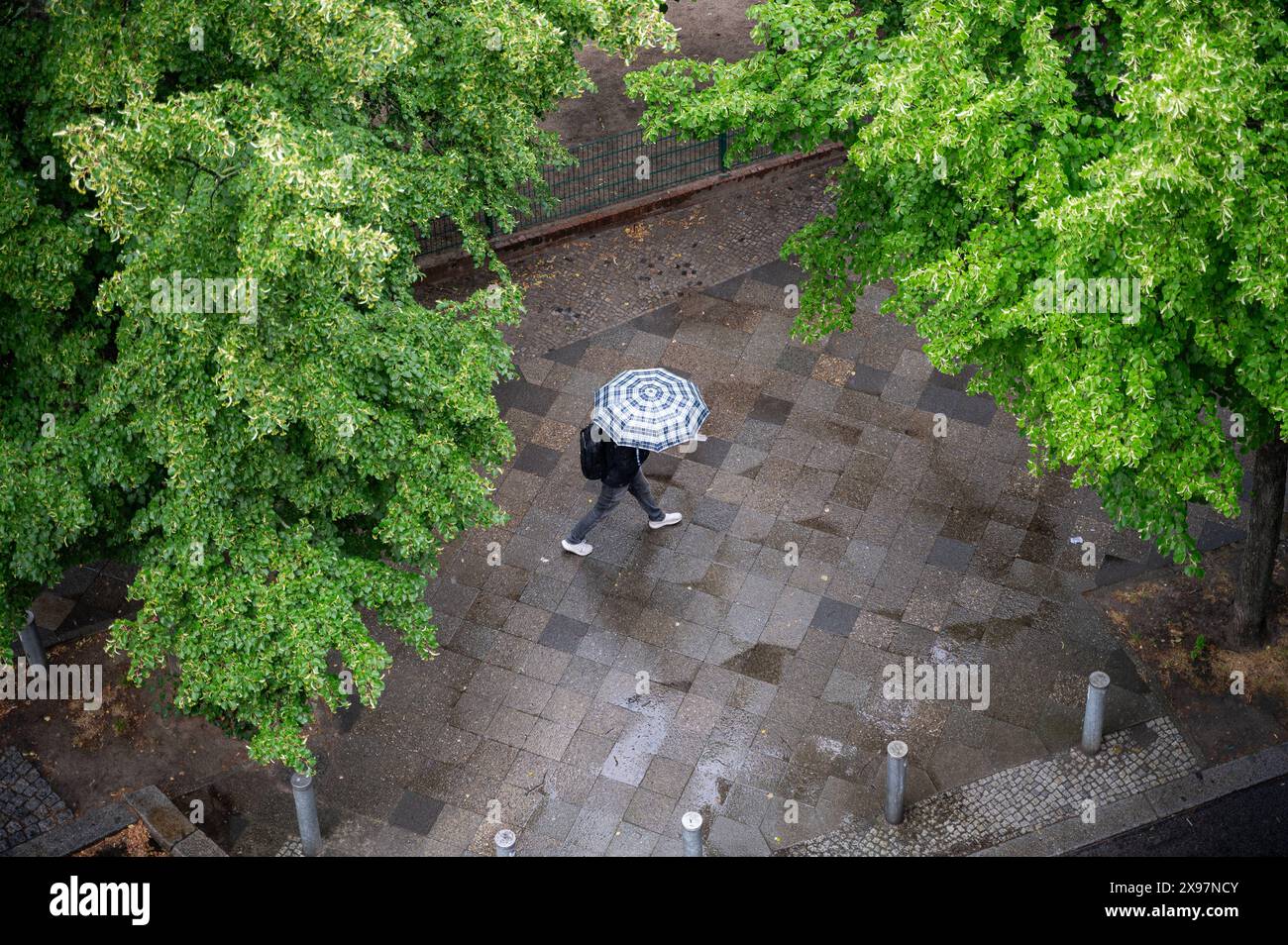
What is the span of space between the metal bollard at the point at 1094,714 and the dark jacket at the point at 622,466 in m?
4.76

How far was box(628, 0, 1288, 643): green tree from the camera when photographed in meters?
9.84

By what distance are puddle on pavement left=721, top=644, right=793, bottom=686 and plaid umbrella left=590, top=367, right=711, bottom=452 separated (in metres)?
2.20

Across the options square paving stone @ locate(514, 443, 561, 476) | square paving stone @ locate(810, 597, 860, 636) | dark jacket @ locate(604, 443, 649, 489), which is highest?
dark jacket @ locate(604, 443, 649, 489)

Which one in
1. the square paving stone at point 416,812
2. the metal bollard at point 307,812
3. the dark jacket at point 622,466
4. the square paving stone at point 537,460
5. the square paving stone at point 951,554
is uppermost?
the dark jacket at point 622,466

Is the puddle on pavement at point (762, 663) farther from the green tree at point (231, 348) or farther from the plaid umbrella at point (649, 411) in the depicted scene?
the green tree at point (231, 348)

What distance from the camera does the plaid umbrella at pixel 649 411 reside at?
47.4 ft

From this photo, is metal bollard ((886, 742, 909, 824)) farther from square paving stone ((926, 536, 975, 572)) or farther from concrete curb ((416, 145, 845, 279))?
concrete curb ((416, 145, 845, 279))

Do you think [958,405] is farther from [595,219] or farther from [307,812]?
[307,812]

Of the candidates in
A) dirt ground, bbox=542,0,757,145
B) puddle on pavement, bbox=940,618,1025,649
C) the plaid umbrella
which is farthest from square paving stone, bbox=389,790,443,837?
dirt ground, bbox=542,0,757,145

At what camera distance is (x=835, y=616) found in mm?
15219

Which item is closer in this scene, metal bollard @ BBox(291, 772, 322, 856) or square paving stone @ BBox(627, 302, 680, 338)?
metal bollard @ BBox(291, 772, 322, 856)

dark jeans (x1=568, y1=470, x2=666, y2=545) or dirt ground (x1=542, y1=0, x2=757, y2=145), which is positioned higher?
dirt ground (x1=542, y1=0, x2=757, y2=145)

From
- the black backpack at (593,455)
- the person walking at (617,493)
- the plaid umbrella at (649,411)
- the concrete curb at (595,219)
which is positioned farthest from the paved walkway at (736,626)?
the plaid umbrella at (649,411)

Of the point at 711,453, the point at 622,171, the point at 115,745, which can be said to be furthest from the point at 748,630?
the point at 622,171
